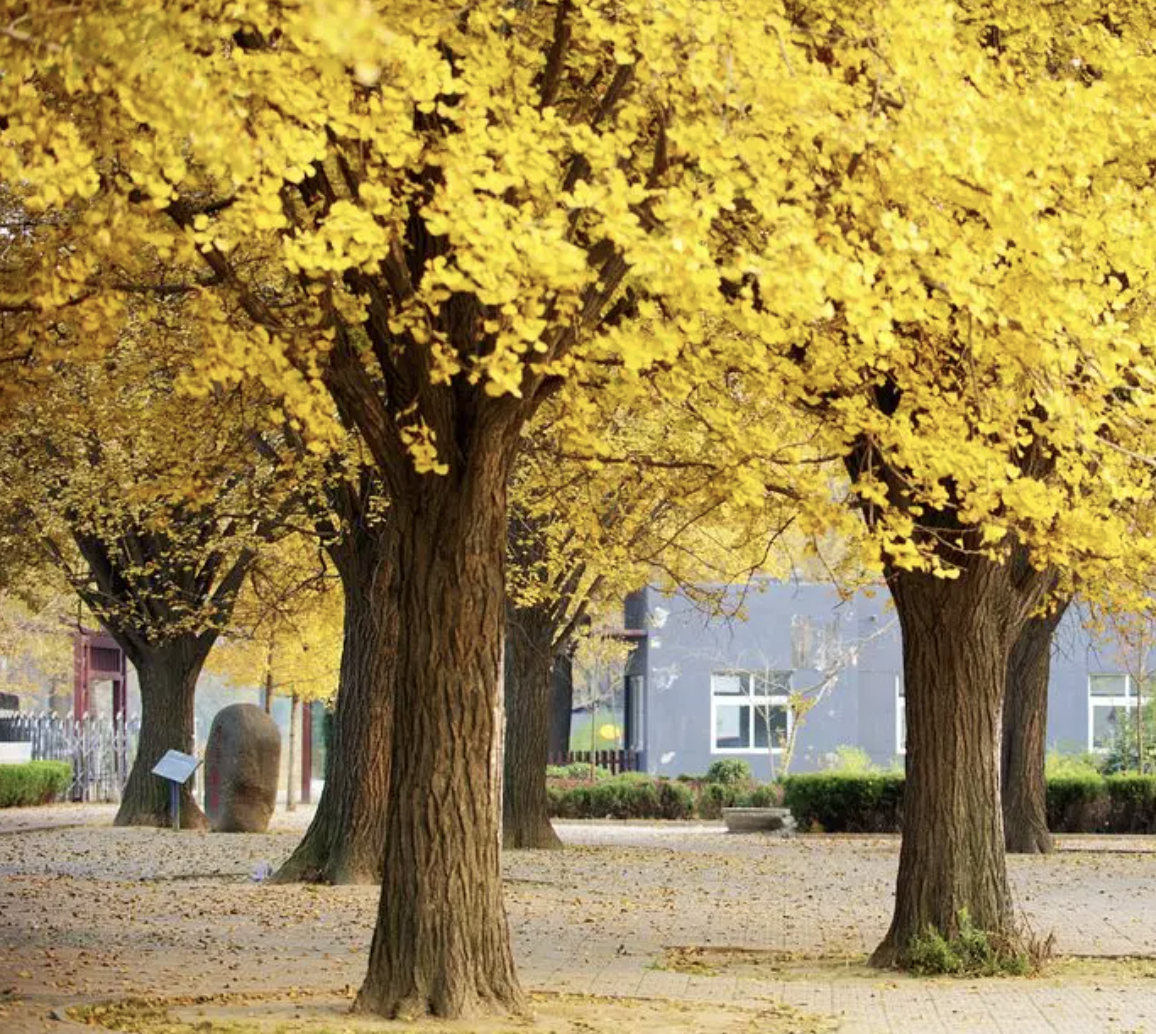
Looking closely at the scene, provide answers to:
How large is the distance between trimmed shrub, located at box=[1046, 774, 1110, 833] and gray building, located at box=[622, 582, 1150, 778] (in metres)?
9.67

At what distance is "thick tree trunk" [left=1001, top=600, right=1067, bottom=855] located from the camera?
87.3ft

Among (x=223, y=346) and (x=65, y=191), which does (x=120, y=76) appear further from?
(x=223, y=346)

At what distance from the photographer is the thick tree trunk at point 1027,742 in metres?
26.6

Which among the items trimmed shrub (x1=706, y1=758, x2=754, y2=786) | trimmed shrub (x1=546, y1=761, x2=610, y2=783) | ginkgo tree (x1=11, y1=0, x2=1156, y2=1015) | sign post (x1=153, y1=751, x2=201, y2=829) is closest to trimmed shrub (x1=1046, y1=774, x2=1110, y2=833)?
trimmed shrub (x1=706, y1=758, x2=754, y2=786)

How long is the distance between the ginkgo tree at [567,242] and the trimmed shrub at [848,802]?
739 inches

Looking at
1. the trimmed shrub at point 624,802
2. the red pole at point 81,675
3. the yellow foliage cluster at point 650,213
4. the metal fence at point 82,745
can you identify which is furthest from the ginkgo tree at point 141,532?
the red pole at point 81,675

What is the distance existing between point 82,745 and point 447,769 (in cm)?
3340

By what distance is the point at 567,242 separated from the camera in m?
8.20

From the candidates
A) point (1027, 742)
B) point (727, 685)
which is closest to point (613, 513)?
point (1027, 742)

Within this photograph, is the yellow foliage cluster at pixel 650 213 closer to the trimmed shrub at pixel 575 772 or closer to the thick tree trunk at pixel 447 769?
the thick tree trunk at pixel 447 769

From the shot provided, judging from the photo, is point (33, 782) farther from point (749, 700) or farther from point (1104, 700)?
point (1104, 700)

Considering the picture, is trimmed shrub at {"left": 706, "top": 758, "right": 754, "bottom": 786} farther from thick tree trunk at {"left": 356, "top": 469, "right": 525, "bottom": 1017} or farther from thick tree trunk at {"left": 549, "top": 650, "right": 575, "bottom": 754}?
thick tree trunk at {"left": 356, "top": 469, "right": 525, "bottom": 1017}

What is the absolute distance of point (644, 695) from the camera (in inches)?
1805

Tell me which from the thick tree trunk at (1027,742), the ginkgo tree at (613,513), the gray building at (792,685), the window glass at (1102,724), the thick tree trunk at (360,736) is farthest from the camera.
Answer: the gray building at (792,685)
